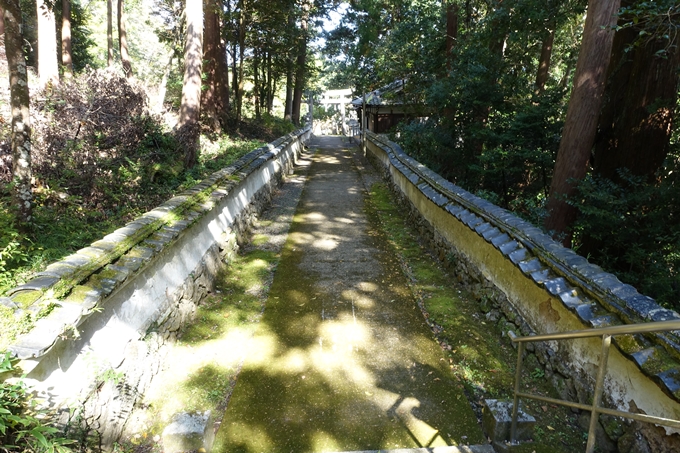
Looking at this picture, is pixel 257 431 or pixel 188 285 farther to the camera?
pixel 188 285

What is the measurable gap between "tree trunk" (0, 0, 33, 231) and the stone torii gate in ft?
117

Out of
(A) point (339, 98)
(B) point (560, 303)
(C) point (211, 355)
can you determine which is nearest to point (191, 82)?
(C) point (211, 355)

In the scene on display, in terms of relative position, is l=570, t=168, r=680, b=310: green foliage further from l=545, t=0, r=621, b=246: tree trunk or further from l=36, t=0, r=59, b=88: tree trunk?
l=36, t=0, r=59, b=88: tree trunk

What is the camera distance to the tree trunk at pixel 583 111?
18.0 feet

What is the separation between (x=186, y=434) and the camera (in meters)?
2.74

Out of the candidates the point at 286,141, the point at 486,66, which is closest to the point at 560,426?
the point at 486,66

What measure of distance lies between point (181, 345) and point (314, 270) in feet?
8.06

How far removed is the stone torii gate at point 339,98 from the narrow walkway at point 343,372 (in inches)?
1411

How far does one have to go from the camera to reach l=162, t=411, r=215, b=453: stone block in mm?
2719

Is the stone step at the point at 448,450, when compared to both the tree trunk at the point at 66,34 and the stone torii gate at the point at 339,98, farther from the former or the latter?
the stone torii gate at the point at 339,98

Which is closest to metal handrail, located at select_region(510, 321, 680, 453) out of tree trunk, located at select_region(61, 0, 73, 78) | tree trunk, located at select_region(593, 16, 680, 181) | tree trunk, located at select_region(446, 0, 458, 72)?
tree trunk, located at select_region(593, 16, 680, 181)

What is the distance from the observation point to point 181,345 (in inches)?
165

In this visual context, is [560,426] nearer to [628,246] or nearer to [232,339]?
[232,339]

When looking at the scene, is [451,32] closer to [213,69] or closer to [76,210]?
[213,69]
